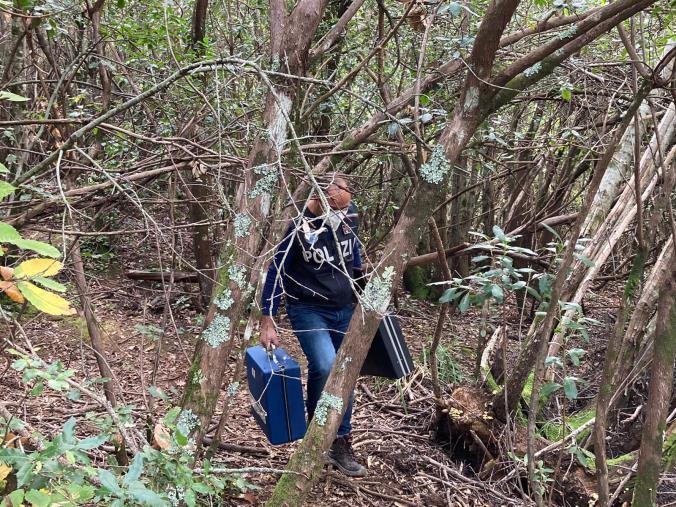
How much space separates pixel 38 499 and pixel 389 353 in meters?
2.34

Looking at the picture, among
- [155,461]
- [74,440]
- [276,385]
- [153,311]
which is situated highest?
[74,440]

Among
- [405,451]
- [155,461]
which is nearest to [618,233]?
[405,451]

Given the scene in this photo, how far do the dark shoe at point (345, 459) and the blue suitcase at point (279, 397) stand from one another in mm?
539

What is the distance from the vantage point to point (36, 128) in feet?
12.8

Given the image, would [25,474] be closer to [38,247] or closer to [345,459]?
[38,247]

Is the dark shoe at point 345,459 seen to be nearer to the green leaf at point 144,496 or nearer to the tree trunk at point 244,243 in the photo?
the tree trunk at point 244,243

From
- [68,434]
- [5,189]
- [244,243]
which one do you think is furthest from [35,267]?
[244,243]

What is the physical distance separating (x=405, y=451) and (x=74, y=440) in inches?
117

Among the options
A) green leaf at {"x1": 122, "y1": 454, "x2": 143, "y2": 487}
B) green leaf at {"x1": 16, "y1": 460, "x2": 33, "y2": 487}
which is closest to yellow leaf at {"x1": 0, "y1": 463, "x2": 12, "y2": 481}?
green leaf at {"x1": 16, "y1": 460, "x2": 33, "y2": 487}

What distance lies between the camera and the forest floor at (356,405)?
3.45 metres

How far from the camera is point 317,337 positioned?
133 inches

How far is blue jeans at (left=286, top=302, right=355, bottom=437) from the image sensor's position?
3.32 m

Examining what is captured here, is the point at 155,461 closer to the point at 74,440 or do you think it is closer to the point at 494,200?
the point at 74,440

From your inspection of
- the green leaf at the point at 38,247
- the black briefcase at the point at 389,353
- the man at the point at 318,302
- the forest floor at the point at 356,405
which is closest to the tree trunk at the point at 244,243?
the forest floor at the point at 356,405
